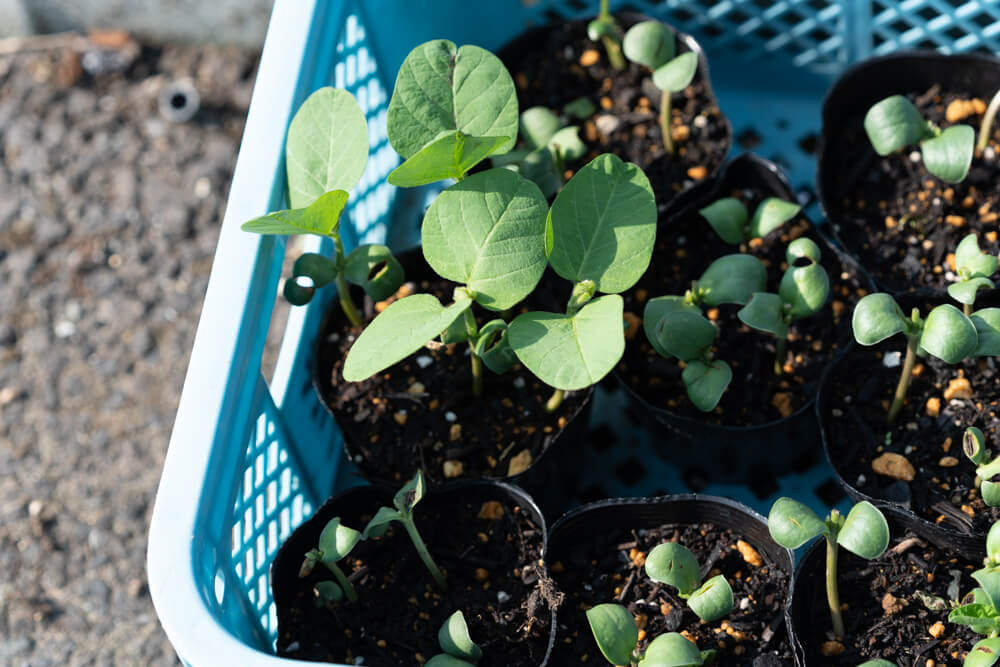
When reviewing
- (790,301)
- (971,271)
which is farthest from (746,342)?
(971,271)

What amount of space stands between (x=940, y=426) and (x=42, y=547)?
1282 millimetres

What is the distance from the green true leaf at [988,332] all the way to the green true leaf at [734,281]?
0.21 meters

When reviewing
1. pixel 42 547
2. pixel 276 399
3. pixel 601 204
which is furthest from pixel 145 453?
pixel 601 204

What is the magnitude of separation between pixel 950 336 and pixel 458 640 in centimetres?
51

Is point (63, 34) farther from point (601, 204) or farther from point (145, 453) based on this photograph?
point (601, 204)

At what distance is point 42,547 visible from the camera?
1.54m

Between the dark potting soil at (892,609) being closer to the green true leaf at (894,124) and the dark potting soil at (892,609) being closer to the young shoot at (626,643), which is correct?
the young shoot at (626,643)

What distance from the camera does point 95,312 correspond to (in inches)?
67.3

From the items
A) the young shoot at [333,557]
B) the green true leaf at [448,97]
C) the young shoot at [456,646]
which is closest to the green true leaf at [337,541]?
the young shoot at [333,557]

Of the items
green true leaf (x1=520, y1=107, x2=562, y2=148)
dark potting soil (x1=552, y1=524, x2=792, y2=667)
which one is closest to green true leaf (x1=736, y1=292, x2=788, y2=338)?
dark potting soil (x1=552, y1=524, x2=792, y2=667)

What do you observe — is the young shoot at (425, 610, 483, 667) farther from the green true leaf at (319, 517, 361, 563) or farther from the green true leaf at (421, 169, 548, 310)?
the green true leaf at (421, 169, 548, 310)

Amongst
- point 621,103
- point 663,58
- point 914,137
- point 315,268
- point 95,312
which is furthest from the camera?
point 95,312

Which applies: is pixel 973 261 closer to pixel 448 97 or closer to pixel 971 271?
pixel 971 271

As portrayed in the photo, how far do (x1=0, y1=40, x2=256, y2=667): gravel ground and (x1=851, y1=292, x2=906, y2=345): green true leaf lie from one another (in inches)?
43.2
